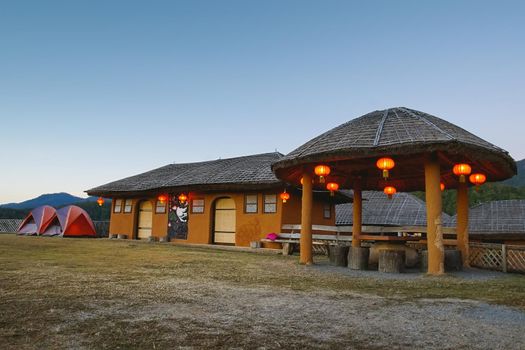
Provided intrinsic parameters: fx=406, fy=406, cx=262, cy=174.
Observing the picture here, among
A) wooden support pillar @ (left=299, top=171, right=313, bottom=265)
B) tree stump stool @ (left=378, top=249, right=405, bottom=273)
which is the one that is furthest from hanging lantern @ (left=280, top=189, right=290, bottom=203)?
tree stump stool @ (left=378, top=249, right=405, bottom=273)

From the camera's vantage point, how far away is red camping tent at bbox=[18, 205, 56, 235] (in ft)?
85.8

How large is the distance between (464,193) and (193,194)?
1306cm

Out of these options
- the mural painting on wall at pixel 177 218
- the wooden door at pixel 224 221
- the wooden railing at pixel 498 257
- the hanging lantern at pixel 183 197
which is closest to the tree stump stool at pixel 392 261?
the wooden railing at pixel 498 257

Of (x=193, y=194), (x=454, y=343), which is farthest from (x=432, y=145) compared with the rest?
(x=193, y=194)

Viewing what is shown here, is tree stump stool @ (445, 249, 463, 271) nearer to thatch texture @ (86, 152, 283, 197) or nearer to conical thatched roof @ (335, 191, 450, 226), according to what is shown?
thatch texture @ (86, 152, 283, 197)

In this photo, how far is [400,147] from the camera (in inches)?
353

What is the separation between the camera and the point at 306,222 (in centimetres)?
1129

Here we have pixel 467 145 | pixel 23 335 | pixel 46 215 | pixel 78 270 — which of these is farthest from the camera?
pixel 46 215

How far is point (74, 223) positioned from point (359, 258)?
20.8m

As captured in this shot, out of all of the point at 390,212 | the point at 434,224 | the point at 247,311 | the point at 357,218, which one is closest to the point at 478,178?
the point at 434,224

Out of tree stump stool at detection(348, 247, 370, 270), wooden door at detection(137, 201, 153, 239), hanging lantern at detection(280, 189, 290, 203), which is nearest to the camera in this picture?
tree stump stool at detection(348, 247, 370, 270)

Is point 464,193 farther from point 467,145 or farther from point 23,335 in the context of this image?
point 23,335

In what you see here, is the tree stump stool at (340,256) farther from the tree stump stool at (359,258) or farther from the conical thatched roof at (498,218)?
the conical thatched roof at (498,218)

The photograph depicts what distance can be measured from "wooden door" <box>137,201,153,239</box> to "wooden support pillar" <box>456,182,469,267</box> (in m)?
16.8
